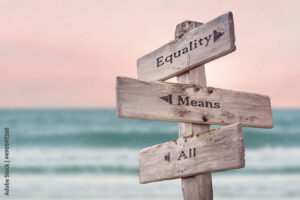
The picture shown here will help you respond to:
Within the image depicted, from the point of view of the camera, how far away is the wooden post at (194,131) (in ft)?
9.87

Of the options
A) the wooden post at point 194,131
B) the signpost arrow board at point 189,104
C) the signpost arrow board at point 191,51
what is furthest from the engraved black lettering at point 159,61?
the signpost arrow board at point 189,104

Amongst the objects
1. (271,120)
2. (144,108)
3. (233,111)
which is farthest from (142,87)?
(271,120)

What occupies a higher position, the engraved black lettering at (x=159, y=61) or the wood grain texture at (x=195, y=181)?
the engraved black lettering at (x=159, y=61)

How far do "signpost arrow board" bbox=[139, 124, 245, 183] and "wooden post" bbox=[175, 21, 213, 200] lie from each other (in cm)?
12

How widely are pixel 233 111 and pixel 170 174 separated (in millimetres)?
621

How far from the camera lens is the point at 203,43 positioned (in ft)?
9.95

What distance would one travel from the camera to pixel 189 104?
294 centimetres

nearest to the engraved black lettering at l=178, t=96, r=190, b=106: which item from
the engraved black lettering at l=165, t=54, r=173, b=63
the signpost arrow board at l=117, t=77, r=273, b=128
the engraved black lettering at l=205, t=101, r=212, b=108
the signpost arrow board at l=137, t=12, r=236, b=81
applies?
the signpost arrow board at l=117, t=77, r=273, b=128

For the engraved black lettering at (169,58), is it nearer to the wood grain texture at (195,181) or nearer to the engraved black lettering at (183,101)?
the wood grain texture at (195,181)

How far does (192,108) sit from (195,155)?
0.31 m

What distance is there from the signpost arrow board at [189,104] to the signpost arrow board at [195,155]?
0.62 feet

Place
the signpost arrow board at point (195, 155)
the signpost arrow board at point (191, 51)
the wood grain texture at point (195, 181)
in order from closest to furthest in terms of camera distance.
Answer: the signpost arrow board at point (195, 155), the signpost arrow board at point (191, 51), the wood grain texture at point (195, 181)

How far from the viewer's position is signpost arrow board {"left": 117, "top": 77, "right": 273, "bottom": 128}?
2703 mm

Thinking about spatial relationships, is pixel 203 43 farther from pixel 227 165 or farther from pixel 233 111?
pixel 227 165
